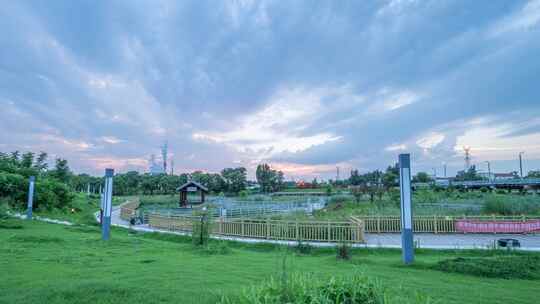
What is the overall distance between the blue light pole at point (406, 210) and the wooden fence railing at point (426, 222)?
8331mm

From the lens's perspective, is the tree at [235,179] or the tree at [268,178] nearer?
the tree at [235,179]

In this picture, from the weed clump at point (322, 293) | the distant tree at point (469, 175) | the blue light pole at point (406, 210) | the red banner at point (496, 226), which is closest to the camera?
the weed clump at point (322, 293)

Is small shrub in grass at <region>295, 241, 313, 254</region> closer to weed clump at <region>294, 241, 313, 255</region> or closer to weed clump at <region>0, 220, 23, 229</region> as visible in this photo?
weed clump at <region>294, 241, 313, 255</region>

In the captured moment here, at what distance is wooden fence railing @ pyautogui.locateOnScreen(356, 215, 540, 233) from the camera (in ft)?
54.7

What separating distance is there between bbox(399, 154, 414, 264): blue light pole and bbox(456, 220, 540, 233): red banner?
10.6 m

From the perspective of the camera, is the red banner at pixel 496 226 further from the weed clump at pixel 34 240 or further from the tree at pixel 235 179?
the tree at pixel 235 179

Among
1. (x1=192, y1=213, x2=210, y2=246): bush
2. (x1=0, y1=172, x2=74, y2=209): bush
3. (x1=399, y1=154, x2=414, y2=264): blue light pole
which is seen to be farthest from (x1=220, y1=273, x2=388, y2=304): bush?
(x1=0, y1=172, x2=74, y2=209): bush

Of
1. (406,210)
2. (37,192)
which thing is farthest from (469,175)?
(37,192)

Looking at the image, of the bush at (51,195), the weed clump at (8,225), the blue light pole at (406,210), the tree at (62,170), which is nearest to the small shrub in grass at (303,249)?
the blue light pole at (406,210)

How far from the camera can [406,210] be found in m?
8.18

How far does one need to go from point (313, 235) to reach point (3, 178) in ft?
67.2

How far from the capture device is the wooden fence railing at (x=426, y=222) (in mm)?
16688

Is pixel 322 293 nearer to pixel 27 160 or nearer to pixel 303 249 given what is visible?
pixel 303 249

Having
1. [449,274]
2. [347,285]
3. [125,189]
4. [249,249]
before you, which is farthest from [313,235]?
[125,189]
